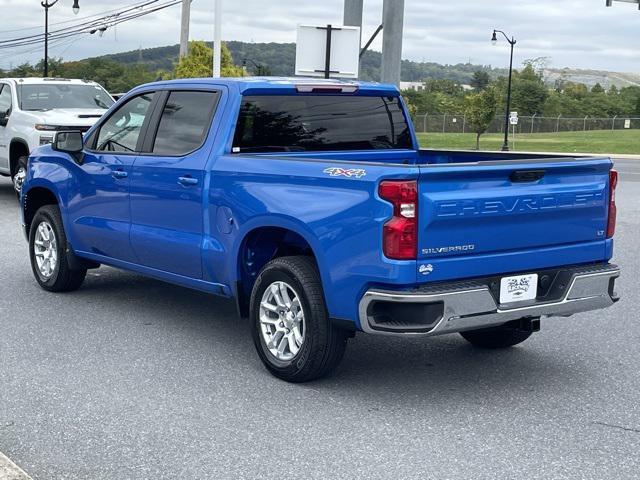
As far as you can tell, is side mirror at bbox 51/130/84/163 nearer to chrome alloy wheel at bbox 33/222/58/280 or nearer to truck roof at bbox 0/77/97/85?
chrome alloy wheel at bbox 33/222/58/280

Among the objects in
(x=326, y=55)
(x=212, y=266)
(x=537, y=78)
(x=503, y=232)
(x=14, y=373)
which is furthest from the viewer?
(x=537, y=78)

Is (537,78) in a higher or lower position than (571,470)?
higher

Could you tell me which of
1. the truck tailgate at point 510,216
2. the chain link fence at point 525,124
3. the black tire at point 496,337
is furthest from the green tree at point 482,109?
the truck tailgate at point 510,216

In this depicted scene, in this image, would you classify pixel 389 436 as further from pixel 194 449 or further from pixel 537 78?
pixel 537 78

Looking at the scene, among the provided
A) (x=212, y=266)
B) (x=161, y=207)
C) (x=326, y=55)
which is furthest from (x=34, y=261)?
(x=326, y=55)

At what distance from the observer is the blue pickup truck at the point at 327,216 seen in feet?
17.2

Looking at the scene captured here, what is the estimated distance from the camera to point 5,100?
55.0ft

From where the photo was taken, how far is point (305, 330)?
5.74m

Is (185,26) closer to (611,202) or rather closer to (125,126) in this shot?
(125,126)

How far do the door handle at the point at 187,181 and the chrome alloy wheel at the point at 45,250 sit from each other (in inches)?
88.6

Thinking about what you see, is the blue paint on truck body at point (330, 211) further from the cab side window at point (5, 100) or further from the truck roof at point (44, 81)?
the truck roof at point (44, 81)

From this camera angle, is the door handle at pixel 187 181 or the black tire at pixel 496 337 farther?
the black tire at pixel 496 337

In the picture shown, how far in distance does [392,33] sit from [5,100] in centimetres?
732

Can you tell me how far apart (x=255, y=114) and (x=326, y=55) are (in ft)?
26.6
